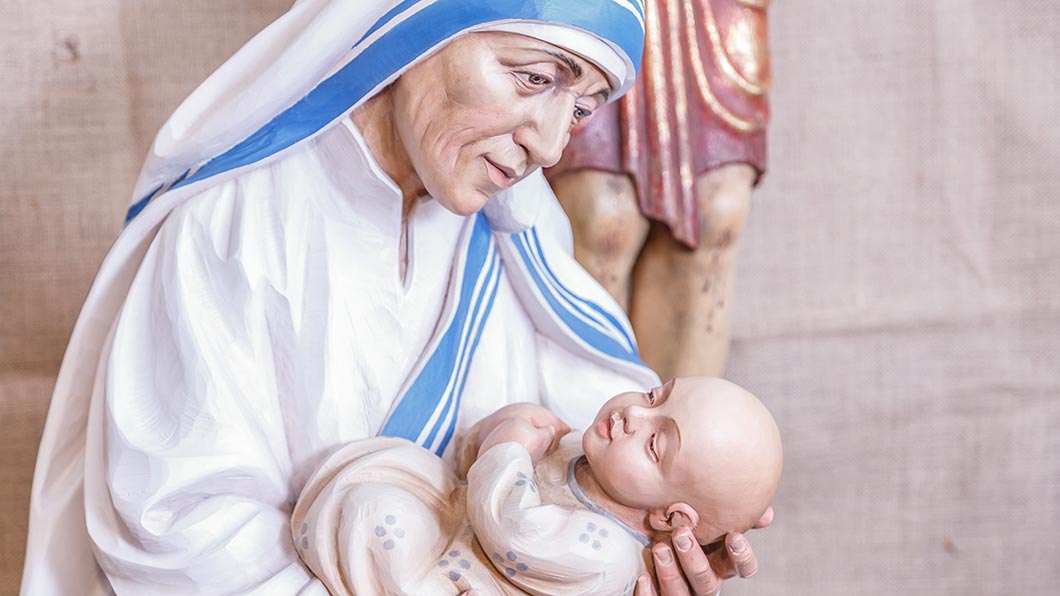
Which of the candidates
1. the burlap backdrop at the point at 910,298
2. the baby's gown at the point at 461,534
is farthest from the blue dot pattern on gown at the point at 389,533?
the burlap backdrop at the point at 910,298

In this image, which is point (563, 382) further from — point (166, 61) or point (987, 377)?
point (987, 377)

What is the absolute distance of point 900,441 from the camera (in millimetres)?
2746

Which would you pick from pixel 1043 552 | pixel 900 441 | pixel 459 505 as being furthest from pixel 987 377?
pixel 459 505

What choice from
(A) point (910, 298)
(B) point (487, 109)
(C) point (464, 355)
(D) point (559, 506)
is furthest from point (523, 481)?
(A) point (910, 298)

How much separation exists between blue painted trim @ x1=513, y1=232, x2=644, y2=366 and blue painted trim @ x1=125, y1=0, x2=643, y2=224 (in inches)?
13.2

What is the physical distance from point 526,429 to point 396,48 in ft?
1.49

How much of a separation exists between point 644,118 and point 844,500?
1149 millimetres

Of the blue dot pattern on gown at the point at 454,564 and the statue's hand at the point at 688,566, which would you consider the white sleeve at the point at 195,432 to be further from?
the statue's hand at the point at 688,566

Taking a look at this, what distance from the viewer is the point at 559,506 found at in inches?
51.6

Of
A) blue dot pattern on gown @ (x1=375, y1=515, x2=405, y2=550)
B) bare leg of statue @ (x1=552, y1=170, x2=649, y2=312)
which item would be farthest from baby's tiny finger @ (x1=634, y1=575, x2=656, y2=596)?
bare leg of statue @ (x1=552, y1=170, x2=649, y2=312)

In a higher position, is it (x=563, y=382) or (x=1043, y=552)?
(x=563, y=382)

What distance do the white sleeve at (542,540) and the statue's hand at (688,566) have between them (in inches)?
1.0

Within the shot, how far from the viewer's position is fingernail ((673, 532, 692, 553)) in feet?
4.21

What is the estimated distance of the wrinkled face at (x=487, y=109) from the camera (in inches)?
51.7
